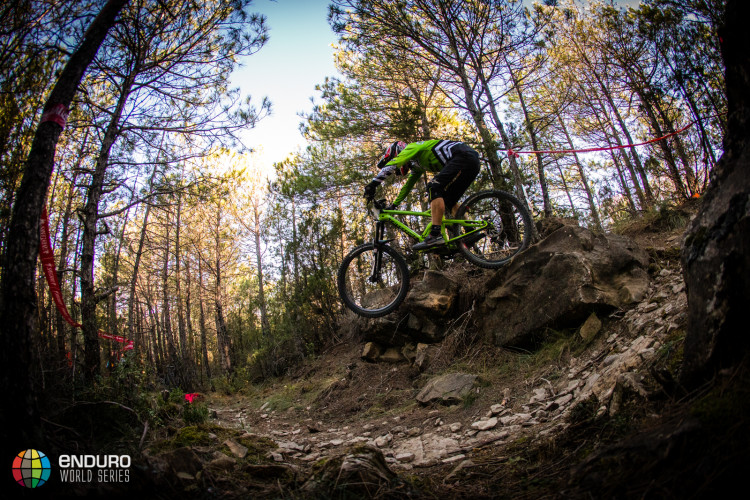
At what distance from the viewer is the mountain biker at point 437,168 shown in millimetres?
4227

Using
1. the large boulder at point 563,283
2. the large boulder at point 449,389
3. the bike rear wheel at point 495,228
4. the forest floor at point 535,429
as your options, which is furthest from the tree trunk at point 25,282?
the large boulder at point 563,283

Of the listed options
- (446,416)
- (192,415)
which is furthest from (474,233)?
(192,415)

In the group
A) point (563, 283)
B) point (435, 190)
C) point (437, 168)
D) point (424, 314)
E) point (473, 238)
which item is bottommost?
point (424, 314)

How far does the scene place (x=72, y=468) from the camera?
1718 mm

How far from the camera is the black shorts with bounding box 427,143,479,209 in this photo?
13.8ft

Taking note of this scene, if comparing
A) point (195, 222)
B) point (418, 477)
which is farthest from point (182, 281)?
point (418, 477)

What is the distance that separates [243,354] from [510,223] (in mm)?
11235

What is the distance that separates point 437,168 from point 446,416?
2940mm

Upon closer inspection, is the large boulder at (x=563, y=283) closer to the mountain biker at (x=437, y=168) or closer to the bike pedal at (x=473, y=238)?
the bike pedal at (x=473, y=238)

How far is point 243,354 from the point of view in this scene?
12.6 metres

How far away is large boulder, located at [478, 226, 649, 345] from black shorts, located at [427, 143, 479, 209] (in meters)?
1.24

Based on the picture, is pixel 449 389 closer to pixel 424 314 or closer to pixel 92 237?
pixel 424 314

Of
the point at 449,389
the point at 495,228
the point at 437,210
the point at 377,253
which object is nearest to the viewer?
the point at 449,389

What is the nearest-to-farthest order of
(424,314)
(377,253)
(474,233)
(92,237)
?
1. (474,233)
2. (377,253)
3. (92,237)
4. (424,314)
